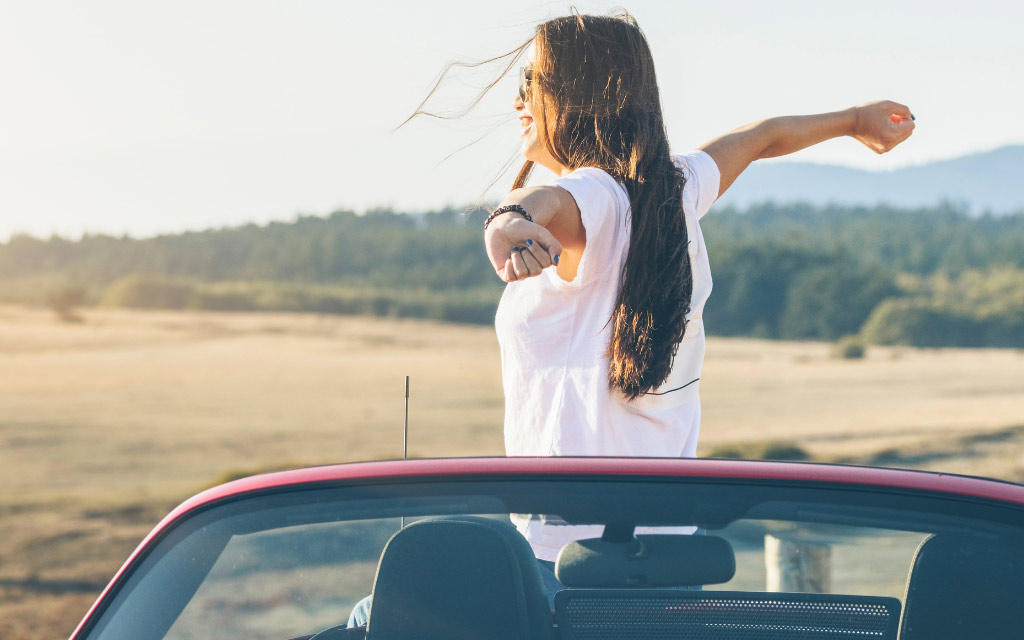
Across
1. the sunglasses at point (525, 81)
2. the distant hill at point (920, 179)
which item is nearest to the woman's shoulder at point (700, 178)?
the sunglasses at point (525, 81)

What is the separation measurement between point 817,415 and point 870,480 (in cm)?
4257

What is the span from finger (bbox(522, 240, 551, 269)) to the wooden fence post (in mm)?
506

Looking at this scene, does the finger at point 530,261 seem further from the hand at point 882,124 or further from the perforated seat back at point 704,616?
the hand at point 882,124

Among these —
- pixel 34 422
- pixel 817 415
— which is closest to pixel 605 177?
pixel 34 422

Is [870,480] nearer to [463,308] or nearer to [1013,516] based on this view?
[1013,516]

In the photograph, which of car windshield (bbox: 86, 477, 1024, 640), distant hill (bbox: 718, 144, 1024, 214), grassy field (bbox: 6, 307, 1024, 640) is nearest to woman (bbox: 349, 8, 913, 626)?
car windshield (bbox: 86, 477, 1024, 640)

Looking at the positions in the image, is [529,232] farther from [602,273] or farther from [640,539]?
[640,539]

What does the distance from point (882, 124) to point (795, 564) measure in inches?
53.5

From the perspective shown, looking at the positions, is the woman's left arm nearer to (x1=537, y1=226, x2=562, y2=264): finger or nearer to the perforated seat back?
(x1=537, y1=226, x2=562, y2=264): finger

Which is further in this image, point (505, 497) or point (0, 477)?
point (0, 477)

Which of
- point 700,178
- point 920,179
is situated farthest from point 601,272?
point 920,179

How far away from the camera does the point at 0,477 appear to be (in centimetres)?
2994

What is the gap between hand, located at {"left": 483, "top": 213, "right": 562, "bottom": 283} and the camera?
1.68 meters

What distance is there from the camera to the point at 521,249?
1.69 metres
